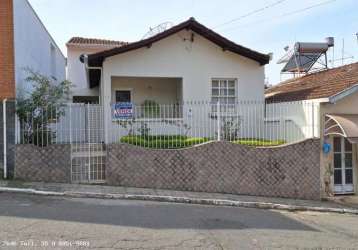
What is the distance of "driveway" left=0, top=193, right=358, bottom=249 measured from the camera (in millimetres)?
6520

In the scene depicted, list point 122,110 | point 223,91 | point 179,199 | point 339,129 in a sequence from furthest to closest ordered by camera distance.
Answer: point 223,91 → point 339,129 → point 122,110 → point 179,199

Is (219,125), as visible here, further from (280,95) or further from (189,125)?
(280,95)

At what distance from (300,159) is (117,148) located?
5.48m

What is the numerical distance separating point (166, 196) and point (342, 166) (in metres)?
6.56

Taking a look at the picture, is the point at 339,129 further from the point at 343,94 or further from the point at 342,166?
the point at 342,166

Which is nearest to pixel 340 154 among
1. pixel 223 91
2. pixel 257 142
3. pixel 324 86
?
pixel 324 86

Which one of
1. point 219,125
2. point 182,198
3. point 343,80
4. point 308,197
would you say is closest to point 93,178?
point 182,198

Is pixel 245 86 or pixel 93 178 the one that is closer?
pixel 93 178

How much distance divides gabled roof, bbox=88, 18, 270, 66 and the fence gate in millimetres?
3110

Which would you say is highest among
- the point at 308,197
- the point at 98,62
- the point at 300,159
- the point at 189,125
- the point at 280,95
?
the point at 98,62

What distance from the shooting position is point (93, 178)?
39.1ft

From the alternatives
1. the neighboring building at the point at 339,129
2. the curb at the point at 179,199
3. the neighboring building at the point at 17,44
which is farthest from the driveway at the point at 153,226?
the neighboring building at the point at 17,44

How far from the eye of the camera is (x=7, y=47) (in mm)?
12219

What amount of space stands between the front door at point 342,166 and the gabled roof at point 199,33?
4.16m
